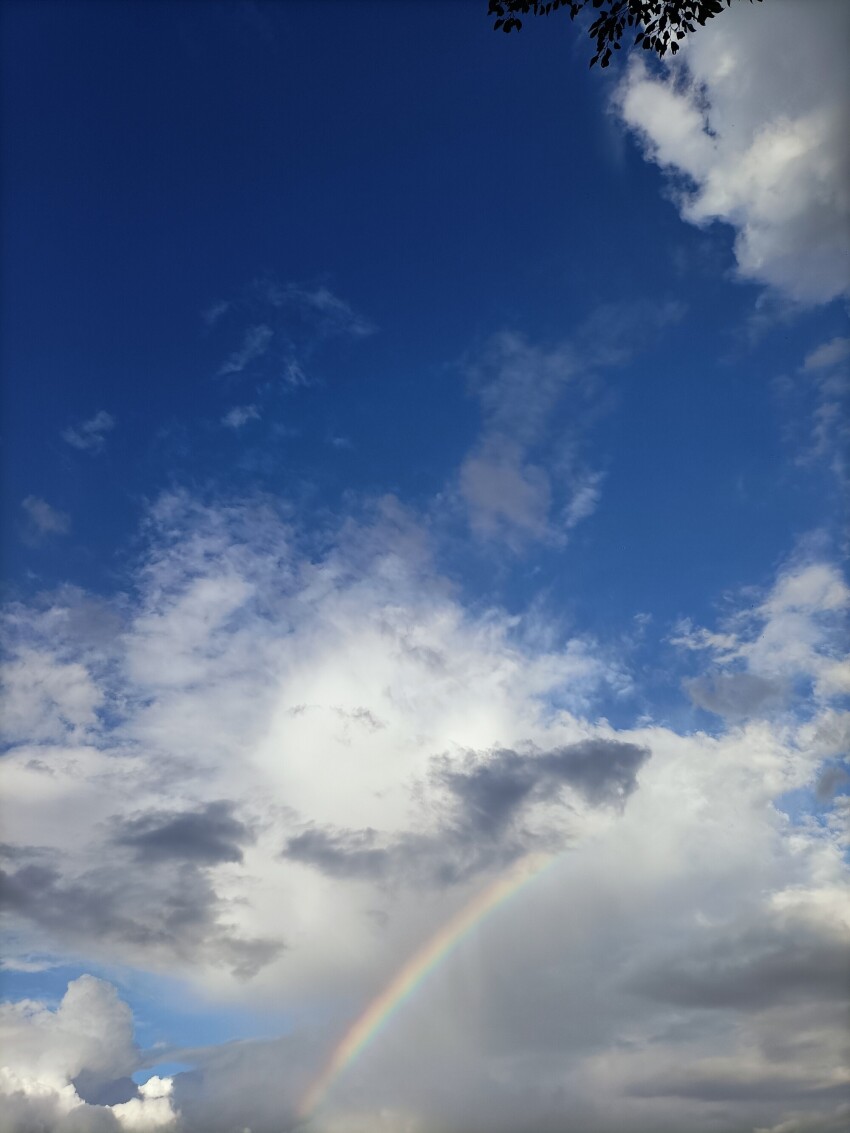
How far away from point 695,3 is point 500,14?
6314mm

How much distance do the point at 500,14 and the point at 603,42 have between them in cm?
353

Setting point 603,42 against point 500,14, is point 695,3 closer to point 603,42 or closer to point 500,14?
point 603,42

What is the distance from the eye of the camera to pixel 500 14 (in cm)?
2470

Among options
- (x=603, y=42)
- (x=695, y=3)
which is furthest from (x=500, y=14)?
(x=695, y=3)

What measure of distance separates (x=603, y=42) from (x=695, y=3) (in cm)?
309

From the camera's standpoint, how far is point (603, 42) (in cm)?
2467

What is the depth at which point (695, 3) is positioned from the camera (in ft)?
79.7
